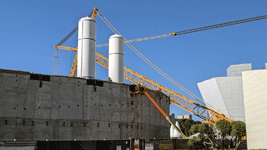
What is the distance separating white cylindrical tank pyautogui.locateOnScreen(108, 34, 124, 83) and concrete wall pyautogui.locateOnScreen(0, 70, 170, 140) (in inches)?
204

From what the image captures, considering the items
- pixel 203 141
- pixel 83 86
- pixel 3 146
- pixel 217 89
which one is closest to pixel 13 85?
pixel 83 86

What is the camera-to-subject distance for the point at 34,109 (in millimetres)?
38906

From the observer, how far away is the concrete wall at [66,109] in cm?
3788

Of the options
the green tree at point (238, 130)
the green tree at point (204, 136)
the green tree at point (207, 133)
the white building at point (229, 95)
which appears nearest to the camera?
the green tree at point (238, 130)

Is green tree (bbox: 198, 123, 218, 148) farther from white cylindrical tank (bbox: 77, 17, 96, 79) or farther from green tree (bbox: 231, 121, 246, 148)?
white cylindrical tank (bbox: 77, 17, 96, 79)

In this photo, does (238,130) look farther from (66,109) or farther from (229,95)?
(229,95)

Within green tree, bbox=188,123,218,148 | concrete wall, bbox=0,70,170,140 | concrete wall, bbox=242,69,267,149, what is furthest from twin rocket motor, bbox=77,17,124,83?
concrete wall, bbox=242,69,267,149

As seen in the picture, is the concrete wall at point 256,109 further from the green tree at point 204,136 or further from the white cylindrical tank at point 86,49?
the white cylindrical tank at point 86,49

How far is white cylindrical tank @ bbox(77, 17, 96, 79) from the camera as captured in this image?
1889 inches

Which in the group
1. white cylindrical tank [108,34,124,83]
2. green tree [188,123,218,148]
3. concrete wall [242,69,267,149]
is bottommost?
green tree [188,123,218,148]

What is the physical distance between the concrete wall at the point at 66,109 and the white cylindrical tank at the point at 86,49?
13.8 feet

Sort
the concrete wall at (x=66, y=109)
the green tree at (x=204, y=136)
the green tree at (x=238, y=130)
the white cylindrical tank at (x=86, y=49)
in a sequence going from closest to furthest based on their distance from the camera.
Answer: the concrete wall at (x=66, y=109) → the green tree at (x=238, y=130) → the white cylindrical tank at (x=86, y=49) → the green tree at (x=204, y=136)

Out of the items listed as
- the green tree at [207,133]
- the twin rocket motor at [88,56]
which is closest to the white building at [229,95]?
the green tree at [207,133]

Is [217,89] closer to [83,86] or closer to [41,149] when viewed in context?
[83,86]
